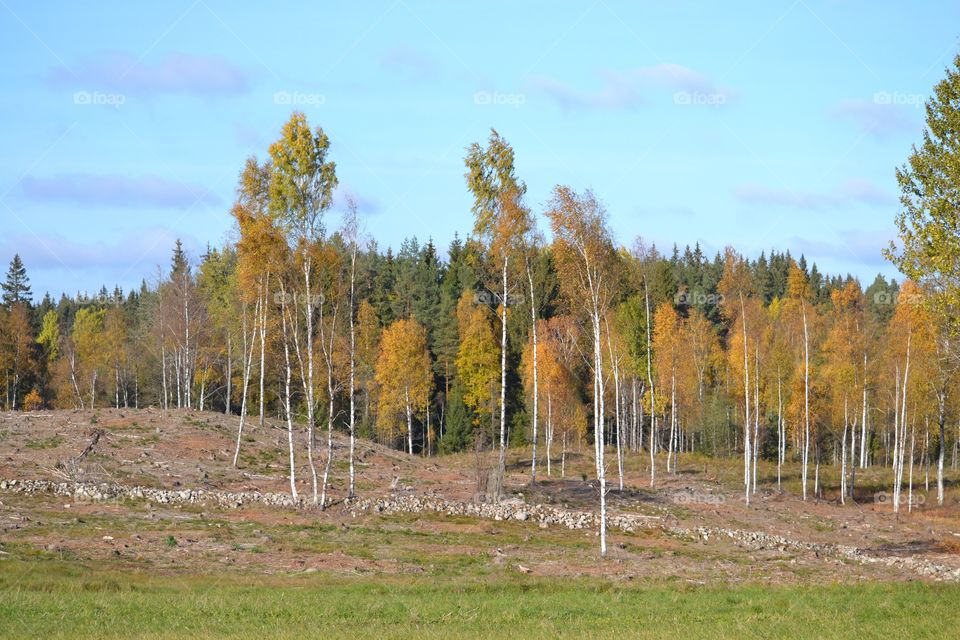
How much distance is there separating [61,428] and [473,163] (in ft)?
92.2

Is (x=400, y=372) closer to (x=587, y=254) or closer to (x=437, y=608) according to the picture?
(x=587, y=254)

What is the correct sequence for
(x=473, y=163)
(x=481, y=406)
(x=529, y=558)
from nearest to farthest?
(x=529, y=558) < (x=473, y=163) < (x=481, y=406)

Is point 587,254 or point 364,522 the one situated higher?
point 587,254

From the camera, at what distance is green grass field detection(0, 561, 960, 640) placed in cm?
1770

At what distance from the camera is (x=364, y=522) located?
1457 inches

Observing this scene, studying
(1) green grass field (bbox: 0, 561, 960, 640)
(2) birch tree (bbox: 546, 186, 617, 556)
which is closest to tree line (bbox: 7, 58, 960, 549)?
(2) birch tree (bbox: 546, 186, 617, 556)

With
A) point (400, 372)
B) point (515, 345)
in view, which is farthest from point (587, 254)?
point (515, 345)

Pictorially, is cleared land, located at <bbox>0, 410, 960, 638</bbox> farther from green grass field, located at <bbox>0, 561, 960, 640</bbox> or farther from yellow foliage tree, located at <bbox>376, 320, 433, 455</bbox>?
yellow foliage tree, located at <bbox>376, 320, 433, 455</bbox>

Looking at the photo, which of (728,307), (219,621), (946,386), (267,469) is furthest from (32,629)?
(946,386)

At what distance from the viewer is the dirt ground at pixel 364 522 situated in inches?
1110

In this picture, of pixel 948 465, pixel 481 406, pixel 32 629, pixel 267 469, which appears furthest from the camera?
pixel 948 465

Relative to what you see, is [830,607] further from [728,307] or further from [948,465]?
[948,465]

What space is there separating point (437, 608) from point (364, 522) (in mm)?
→ 16974

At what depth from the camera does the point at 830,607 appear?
67.8 ft
